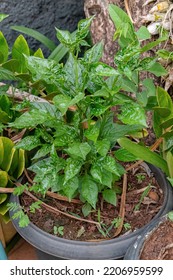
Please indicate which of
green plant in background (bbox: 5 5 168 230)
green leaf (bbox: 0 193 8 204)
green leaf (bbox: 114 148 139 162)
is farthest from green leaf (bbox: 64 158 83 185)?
green leaf (bbox: 0 193 8 204)

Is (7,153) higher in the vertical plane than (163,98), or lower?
lower

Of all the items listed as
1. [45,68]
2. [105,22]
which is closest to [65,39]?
[45,68]

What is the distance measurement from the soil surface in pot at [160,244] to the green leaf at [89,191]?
6.2 inches

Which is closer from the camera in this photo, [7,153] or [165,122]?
[165,122]

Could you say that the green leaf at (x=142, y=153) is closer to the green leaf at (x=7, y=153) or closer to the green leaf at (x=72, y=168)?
the green leaf at (x=72, y=168)

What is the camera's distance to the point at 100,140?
1.19 meters

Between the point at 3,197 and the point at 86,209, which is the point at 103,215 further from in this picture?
the point at 3,197

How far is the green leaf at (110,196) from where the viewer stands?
130 cm

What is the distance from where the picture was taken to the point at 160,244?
122 centimetres

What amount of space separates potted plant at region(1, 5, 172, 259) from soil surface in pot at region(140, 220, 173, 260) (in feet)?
0.17

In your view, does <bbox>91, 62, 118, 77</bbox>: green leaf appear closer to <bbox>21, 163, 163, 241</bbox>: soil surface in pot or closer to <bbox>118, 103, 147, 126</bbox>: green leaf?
<bbox>118, 103, 147, 126</bbox>: green leaf

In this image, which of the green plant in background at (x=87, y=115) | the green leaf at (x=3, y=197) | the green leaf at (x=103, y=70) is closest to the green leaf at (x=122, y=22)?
the green plant in background at (x=87, y=115)

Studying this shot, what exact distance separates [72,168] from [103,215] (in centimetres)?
21
